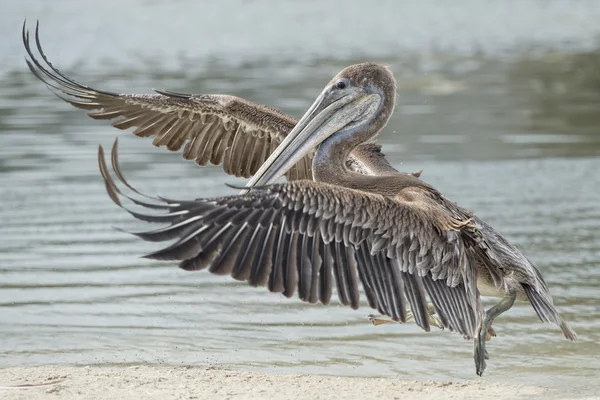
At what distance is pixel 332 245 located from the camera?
5.66 m

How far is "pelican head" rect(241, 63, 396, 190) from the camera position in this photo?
6.71 m

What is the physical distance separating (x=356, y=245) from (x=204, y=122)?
9.11 ft

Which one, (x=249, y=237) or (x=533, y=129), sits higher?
(x=533, y=129)

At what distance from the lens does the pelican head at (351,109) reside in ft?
22.0

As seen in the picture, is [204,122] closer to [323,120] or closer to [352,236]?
[323,120]

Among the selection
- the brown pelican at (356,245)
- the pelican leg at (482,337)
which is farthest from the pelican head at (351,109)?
the pelican leg at (482,337)

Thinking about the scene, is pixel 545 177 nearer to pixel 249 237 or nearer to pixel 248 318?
pixel 248 318

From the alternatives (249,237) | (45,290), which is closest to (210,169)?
(45,290)

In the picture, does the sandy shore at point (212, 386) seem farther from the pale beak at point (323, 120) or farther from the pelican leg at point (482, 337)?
the pale beak at point (323, 120)

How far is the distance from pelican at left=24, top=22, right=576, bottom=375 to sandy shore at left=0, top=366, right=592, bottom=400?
12.6 inches

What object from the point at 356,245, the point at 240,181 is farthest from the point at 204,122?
the point at 240,181

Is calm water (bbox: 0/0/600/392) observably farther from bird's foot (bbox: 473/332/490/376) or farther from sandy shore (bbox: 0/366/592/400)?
bird's foot (bbox: 473/332/490/376)

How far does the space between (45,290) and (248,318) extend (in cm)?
161

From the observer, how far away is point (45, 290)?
8.46 metres
